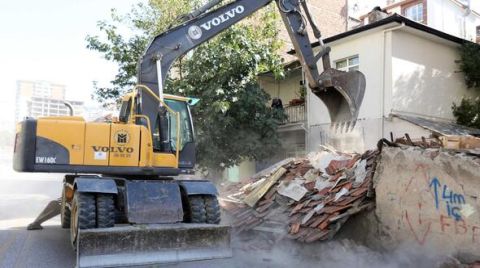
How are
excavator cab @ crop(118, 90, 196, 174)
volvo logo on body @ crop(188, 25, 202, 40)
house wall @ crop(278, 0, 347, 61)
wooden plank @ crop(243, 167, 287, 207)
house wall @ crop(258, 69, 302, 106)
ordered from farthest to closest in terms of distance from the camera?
house wall @ crop(278, 0, 347, 61) → house wall @ crop(258, 69, 302, 106) → wooden plank @ crop(243, 167, 287, 207) → volvo logo on body @ crop(188, 25, 202, 40) → excavator cab @ crop(118, 90, 196, 174)

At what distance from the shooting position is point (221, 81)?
17078 millimetres

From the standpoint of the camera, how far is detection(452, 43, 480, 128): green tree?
19359mm

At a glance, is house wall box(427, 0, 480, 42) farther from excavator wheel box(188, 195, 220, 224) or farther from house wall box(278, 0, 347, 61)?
excavator wheel box(188, 195, 220, 224)

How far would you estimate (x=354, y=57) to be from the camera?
19.2m

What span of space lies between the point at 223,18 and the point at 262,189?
12.6 ft

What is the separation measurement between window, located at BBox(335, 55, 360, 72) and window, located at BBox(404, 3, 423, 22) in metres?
12.9

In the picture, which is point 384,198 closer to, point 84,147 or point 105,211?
point 105,211

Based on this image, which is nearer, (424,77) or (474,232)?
(474,232)

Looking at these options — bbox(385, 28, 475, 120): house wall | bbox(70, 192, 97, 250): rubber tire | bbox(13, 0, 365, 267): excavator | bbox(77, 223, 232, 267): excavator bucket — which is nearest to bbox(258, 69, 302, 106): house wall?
bbox(385, 28, 475, 120): house wall

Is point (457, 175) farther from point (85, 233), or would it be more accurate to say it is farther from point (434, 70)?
point (434, 70)

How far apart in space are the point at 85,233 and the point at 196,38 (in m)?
4.13

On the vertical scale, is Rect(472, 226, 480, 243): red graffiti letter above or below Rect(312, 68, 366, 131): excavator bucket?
below

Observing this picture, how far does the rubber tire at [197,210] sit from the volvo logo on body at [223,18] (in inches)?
127

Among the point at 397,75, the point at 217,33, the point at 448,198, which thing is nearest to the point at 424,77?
the point at 397,75
